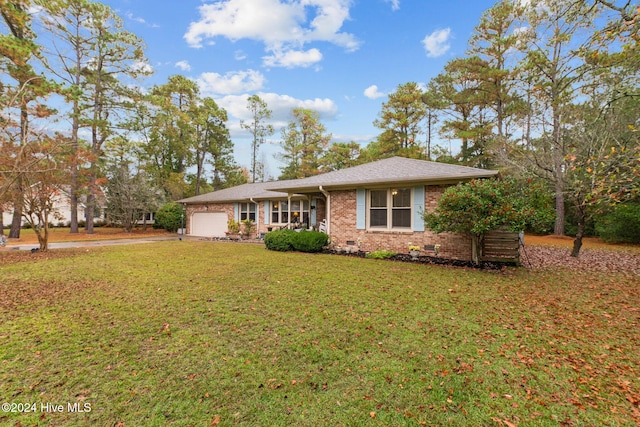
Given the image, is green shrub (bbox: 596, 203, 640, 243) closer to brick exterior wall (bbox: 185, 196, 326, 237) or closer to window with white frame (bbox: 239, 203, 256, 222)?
brick exterior wall (bbox: 185, 196, 326, 237)

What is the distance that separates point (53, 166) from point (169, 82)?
20.0m

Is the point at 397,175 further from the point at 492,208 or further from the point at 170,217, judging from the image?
the point at 170,217

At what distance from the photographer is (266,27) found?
12.6 m

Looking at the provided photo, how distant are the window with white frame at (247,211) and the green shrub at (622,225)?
1976 cm

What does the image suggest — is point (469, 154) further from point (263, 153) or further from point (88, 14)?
point (88, 14)

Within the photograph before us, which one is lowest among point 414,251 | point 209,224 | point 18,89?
point 414,251

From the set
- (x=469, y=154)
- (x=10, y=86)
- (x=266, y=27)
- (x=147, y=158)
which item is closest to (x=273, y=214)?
(x=266, y=27)

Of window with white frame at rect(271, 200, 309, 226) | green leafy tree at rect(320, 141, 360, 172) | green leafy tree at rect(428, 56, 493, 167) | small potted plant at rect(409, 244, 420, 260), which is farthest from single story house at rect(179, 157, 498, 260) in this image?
green leafy tree at rect(320, 141, 360, 172)

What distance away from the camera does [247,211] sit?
18.4 metres

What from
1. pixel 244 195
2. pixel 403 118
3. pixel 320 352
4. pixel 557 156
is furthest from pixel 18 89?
pixel 557 156

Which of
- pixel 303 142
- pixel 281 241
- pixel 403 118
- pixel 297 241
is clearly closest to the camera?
pixel 297 241

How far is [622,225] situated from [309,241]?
16652mm

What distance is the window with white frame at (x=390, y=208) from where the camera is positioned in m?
10.0

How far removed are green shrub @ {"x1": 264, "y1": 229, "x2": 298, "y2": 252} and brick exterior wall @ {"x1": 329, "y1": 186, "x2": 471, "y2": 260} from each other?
1.79 m
